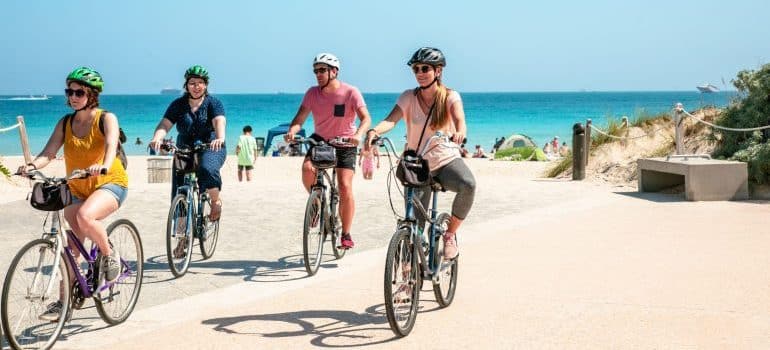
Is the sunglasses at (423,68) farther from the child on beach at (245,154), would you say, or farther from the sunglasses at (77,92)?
the child on beach at (245,154)

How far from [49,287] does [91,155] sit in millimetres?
953

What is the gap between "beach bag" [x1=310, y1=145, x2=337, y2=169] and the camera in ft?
26.5

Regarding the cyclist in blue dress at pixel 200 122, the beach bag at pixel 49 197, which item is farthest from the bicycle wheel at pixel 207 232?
the beach bag at pixel 49 197

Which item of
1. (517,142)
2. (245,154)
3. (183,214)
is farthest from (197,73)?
(517,142)

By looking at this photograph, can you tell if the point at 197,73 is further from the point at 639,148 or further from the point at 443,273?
the point at 639,148

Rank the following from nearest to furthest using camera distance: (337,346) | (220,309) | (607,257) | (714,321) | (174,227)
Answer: (337,346) < (714,321) < (220,309) < (174,227) < (607,257)

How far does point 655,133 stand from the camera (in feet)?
64.3

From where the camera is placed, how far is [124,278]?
624 centimetres

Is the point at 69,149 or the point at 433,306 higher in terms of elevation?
the point at 69,149

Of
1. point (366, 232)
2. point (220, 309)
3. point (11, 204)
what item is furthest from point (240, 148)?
point (220, 309)

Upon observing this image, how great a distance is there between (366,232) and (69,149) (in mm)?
5253

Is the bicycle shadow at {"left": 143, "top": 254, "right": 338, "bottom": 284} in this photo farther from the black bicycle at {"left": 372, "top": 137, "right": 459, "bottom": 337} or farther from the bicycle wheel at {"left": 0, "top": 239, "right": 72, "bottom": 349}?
the bicycle wheel at {"left": 0, "top": 239, "right": 72, "bottom": 349}

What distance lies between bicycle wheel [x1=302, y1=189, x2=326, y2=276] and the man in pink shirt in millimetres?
226

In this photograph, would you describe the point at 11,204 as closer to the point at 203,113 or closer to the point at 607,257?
the point at 203,113
